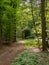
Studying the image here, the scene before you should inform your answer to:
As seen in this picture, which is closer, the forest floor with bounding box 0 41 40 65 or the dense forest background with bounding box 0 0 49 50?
the forest floor with bounding box 0 41 40 65

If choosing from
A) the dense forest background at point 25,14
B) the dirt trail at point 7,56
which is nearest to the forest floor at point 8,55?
the dirt trail at point 7,56

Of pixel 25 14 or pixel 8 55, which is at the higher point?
pixel 25 14

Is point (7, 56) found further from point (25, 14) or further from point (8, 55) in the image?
point (25, 14)

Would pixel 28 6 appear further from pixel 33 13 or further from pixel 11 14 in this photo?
pixel 11 14

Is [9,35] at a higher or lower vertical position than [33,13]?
lower

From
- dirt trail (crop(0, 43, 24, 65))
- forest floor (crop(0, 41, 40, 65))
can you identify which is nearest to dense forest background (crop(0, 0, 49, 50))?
forest floor (crop(0, 41, 40, 65))

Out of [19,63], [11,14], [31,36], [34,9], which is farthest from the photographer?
[31,36]

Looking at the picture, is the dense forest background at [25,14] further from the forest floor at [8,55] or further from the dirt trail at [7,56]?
the dirt trail at [7,56]

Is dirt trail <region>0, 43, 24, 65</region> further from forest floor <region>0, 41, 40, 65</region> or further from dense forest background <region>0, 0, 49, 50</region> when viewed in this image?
dense forest background <region>0, 0, 49, 50</region>

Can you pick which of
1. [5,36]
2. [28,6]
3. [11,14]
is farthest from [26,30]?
[28,6]

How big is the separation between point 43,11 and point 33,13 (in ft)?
8.67

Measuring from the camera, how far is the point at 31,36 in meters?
27.9

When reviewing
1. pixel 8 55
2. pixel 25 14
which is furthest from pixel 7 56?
pixel 25 14

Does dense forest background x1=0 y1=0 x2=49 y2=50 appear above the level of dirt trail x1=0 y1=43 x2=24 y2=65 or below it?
above
